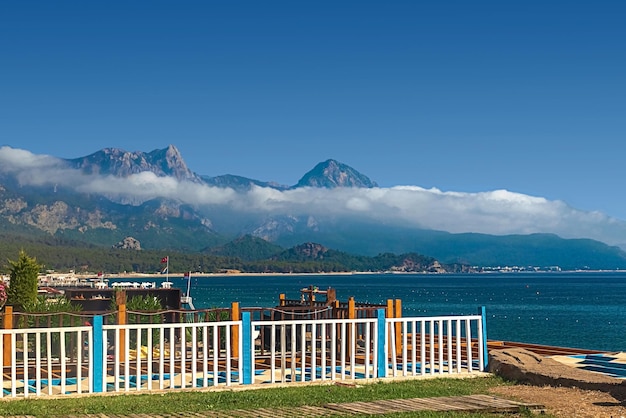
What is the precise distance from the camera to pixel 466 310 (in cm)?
8562

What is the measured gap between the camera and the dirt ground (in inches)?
437

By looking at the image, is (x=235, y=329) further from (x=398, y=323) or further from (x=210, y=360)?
(x=398, y=323)

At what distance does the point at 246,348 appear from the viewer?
14.5 metres

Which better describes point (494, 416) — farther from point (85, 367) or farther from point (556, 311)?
point (556, 311)

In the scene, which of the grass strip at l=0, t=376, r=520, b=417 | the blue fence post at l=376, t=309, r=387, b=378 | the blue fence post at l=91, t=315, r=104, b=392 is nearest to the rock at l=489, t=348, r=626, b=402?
the grass strip at l=0, t=376, r=520, b=417

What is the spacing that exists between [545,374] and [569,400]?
66.6 inches

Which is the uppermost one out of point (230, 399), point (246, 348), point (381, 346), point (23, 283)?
point (23, 283)

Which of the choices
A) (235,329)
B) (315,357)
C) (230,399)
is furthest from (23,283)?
(230,399)

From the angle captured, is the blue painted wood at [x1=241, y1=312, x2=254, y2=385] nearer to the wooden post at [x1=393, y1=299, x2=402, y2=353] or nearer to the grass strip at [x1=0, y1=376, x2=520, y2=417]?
the grass strip at [x1=0, y1=376, x2=520, y2=417]

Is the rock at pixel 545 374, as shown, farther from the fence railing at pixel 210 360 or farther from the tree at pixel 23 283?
the tree at pixel 23 283

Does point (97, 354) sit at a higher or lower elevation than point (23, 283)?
lower

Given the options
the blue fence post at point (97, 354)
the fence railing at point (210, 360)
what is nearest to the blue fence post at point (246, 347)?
the fence railing at point (210, 360)

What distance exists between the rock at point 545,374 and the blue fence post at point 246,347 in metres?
4.25

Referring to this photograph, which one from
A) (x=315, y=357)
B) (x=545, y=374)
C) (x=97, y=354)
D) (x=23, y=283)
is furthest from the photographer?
(x=23, y=283)
